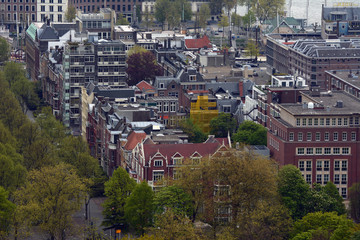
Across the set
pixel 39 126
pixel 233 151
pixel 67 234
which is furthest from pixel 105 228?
pixel 39 126

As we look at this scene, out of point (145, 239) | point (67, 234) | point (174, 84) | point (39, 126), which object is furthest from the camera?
point (174, 84)

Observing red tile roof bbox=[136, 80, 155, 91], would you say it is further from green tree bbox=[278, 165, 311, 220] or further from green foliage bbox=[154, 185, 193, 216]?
green foliage bbox=[154, 185, 193, 216]

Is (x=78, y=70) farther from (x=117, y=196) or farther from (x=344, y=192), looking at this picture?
(x=117, y=196)

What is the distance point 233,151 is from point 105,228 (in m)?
15.3

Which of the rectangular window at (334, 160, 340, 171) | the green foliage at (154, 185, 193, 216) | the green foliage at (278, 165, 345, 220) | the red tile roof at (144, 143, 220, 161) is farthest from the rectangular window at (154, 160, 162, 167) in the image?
the rectangular window at (334, 160, 340, 171)

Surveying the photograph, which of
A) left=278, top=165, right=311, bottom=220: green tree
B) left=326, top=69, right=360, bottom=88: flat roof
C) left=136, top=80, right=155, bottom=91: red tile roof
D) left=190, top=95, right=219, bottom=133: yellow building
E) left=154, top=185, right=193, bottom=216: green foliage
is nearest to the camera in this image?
left=154, top=185, right=193, bottom=216: green foliage

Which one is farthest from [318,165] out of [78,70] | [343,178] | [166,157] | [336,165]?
[78,70]

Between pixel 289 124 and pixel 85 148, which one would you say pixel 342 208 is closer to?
pixel 289 124

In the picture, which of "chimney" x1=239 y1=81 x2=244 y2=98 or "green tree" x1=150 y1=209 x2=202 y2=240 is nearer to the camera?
"green tree" x1=150 y1=209 x2=202 y2=240

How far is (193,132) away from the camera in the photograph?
169 meters

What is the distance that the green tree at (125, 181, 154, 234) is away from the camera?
131125mm

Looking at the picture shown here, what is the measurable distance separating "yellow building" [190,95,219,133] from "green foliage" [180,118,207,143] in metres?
5.56

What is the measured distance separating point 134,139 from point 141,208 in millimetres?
19876

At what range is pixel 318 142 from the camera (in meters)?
147
